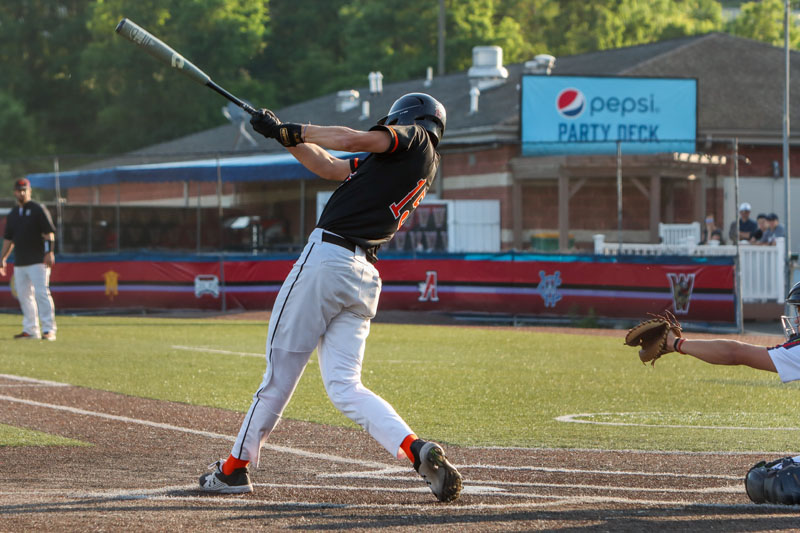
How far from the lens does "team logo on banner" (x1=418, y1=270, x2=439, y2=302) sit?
23047 mm

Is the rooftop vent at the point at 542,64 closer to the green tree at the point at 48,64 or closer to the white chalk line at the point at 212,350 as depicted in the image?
the white chalk line at the point at 212,350

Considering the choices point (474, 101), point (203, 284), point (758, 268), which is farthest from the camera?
point (474, 101)

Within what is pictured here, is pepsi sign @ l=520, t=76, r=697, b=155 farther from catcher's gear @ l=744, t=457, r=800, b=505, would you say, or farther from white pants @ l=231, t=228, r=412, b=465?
white pants @ l=231, t=228, r=412, b=465

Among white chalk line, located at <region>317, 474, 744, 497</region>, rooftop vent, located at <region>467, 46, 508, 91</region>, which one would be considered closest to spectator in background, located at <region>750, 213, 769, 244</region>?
rooftop vent, located at <region>467, 46, 508, 91</region>

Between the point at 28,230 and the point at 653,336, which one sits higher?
the point at 28,230

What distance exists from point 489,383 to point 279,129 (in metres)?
6.75

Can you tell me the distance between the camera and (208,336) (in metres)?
18.0

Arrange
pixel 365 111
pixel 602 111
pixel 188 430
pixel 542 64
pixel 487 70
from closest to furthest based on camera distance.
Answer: pixel 188 430 < pixel 602 111 < pixel 542 64 < pixel 487 70 < pixel 365 111

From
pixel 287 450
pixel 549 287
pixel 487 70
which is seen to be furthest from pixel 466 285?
pixel 287 450

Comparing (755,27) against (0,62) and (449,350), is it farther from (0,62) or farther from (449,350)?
(449,350)

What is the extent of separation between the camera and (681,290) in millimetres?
20734

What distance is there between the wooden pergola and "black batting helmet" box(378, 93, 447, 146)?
21594 millimetres

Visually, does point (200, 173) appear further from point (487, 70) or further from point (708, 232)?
point (708, 232)

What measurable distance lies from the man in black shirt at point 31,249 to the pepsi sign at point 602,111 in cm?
1483
